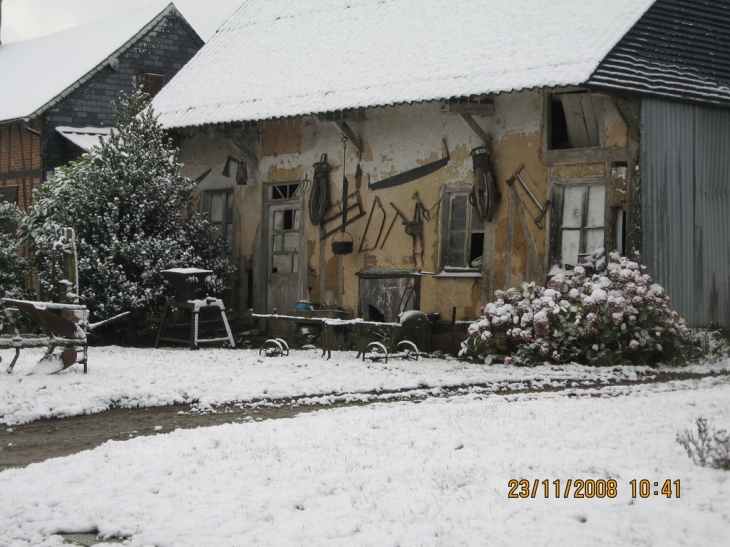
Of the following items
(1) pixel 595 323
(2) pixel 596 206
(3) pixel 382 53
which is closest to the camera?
(1) pixel 595 323

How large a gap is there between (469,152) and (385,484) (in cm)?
876

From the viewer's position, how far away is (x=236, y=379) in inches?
390

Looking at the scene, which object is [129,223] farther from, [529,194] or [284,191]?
[529,194]

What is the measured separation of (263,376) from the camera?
10133mm

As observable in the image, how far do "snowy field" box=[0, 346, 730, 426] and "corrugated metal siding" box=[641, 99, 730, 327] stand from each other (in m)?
1.35

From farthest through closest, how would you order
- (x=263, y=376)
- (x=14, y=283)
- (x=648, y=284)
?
(x=14, y=283) → (x=648, y=284) → (x=263, y=376)

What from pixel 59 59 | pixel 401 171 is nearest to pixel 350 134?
pixel 401 171

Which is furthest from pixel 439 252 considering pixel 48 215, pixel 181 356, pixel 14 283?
pixel 14 283

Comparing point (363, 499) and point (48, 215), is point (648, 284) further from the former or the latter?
point (48, 215)

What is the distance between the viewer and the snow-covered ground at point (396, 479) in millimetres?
4461

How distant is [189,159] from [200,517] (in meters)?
13.0

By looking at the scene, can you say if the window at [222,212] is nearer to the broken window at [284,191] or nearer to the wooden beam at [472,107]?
the broken window at [284,191]

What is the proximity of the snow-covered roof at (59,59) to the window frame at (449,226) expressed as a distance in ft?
39.1

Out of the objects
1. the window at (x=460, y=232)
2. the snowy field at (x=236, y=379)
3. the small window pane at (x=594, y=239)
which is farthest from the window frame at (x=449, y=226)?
the snowy field at (x=236, y=379)
